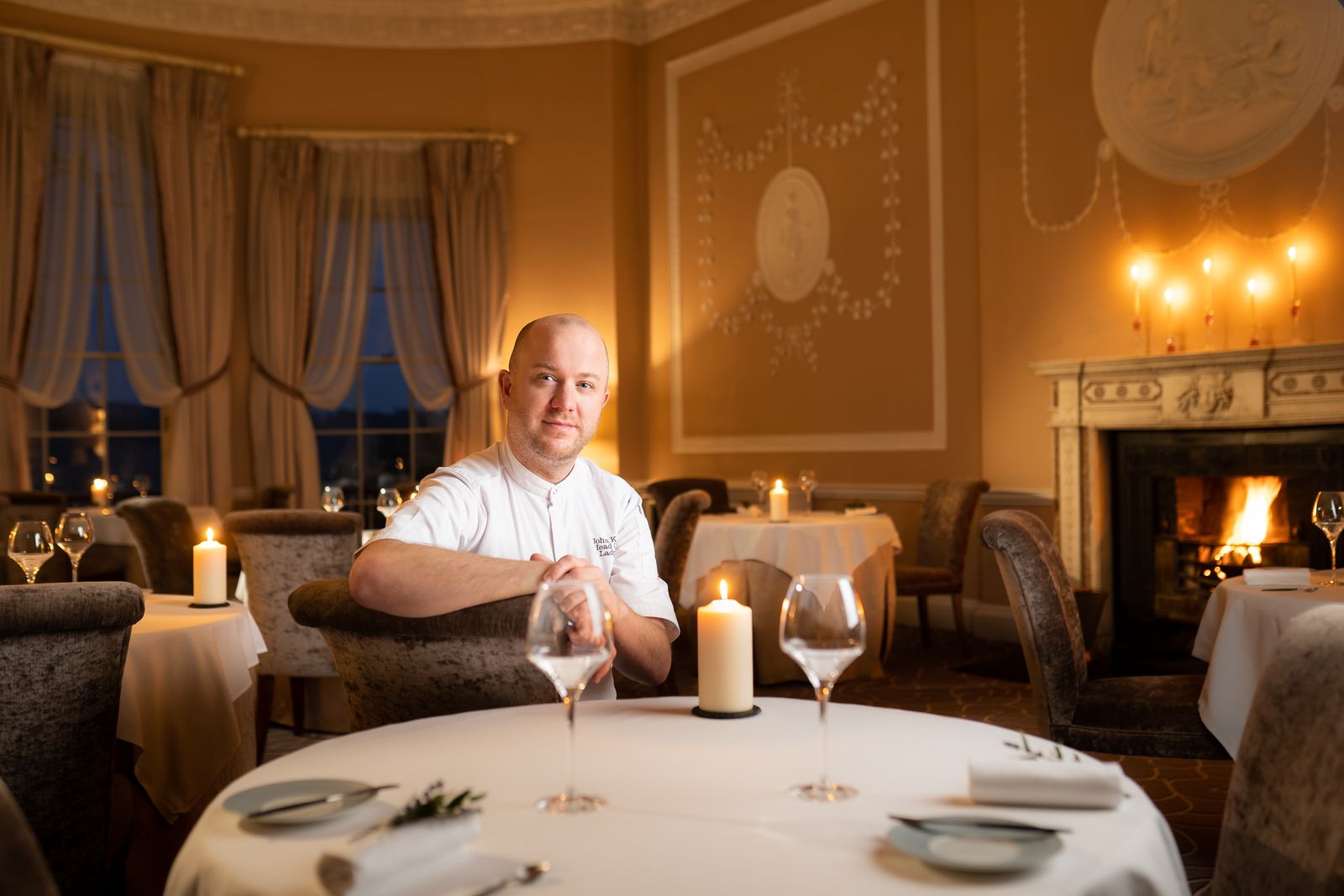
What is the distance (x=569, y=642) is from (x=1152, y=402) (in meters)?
5.11

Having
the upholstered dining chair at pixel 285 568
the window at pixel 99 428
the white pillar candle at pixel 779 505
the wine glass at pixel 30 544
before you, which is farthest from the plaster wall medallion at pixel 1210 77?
the window at pixel 99 428

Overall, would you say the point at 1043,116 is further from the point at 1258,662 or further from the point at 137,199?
the point at 137,199

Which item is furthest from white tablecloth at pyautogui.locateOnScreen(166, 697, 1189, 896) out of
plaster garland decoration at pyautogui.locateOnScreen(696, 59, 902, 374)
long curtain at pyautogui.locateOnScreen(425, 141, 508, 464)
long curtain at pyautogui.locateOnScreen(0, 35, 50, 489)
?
long curtain at pyautogui.locateOnScreen(425, 141, 508, 464)

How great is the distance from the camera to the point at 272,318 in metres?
8.38

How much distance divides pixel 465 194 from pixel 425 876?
8255 mm

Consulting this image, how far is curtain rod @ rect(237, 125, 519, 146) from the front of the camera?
330 inches

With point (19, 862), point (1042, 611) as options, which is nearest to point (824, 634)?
point (19, 862)

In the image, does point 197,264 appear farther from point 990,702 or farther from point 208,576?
point 990,702

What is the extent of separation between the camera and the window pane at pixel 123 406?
8.20m

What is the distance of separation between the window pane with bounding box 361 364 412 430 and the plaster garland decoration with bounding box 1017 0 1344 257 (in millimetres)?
5124

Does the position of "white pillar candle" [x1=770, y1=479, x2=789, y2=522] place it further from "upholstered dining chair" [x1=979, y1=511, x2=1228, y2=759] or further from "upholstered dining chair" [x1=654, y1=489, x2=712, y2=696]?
"upholstered dining chair" [x1=979, y1=511, x2=1228, y2=759]

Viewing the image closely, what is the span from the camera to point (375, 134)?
8664 mm

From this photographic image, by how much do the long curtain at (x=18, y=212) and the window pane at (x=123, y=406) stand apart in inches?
25.2

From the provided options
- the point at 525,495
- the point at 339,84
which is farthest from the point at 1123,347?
the point at 339,84
